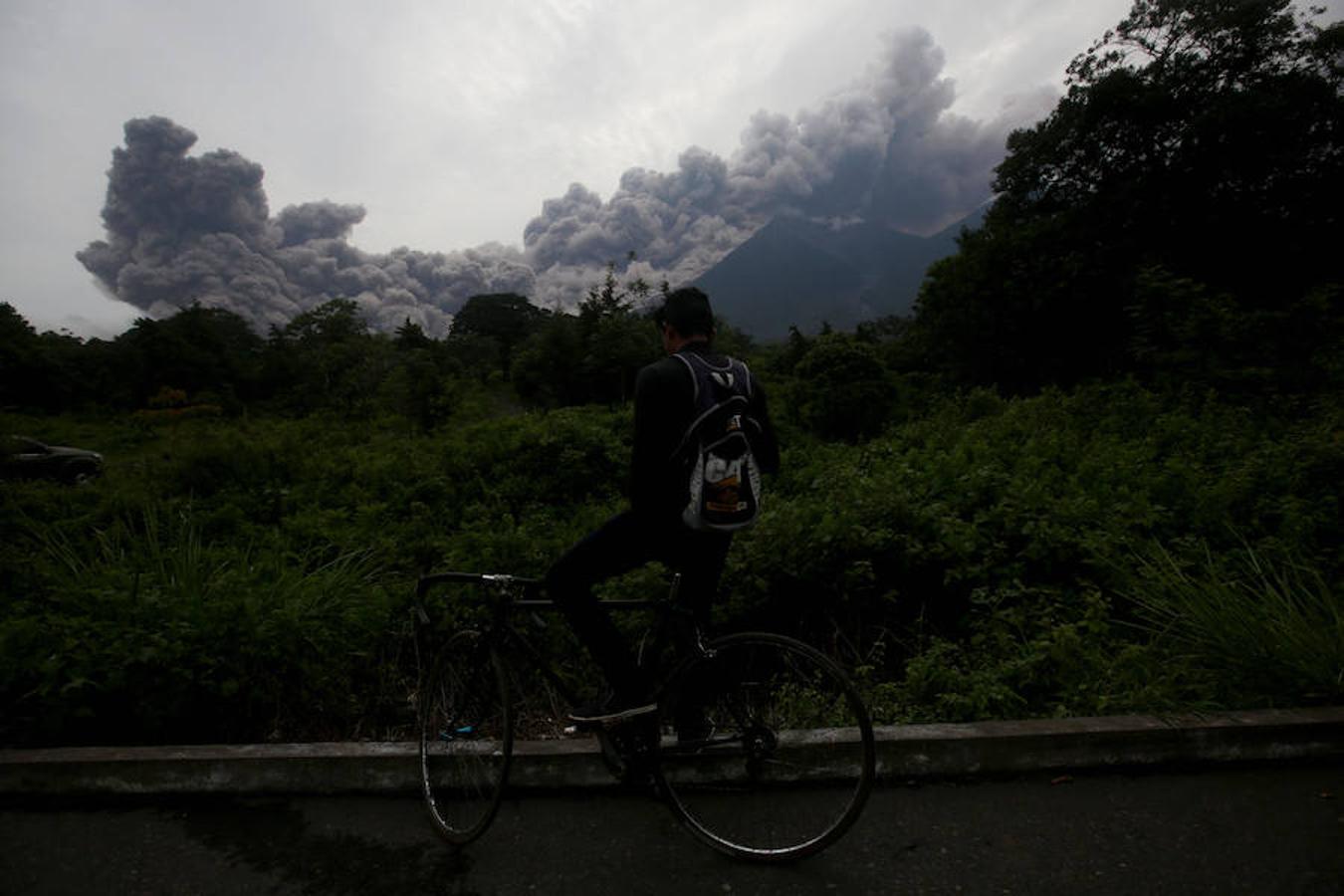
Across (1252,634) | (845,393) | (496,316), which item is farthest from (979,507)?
(496,316)

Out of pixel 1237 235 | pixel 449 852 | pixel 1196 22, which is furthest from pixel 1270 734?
pixel 1196 22

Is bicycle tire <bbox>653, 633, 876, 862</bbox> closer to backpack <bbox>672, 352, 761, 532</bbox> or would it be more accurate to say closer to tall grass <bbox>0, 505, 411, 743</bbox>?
backpack <bbox>672, 352, 761, 532</bbox>

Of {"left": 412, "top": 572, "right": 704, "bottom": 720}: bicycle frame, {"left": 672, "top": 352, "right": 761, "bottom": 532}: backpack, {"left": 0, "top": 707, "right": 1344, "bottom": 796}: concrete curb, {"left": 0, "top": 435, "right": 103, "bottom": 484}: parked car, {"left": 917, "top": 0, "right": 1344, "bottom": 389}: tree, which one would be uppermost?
{"left": 917, "top": 0, "right": 1344, "bottom": 389}: tree

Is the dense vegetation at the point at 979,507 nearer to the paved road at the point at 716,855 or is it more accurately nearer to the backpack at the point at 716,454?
the paved road at the point at 716,855

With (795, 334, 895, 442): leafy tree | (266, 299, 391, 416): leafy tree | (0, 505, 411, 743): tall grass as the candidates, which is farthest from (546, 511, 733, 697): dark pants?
(266, 299, 391, 416): leafy tree

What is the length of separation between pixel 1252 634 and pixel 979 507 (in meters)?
2.23

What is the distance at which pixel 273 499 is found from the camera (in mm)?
8914

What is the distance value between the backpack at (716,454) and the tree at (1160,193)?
2198 cm

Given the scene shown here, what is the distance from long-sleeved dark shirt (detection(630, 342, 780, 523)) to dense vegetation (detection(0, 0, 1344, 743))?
178 centimetres

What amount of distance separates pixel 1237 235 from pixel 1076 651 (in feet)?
89.2

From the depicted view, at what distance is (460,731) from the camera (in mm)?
2736

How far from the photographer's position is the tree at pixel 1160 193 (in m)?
21.7

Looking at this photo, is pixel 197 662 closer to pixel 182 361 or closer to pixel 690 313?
pixel 690 313

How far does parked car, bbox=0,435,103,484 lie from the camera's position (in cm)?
1442
